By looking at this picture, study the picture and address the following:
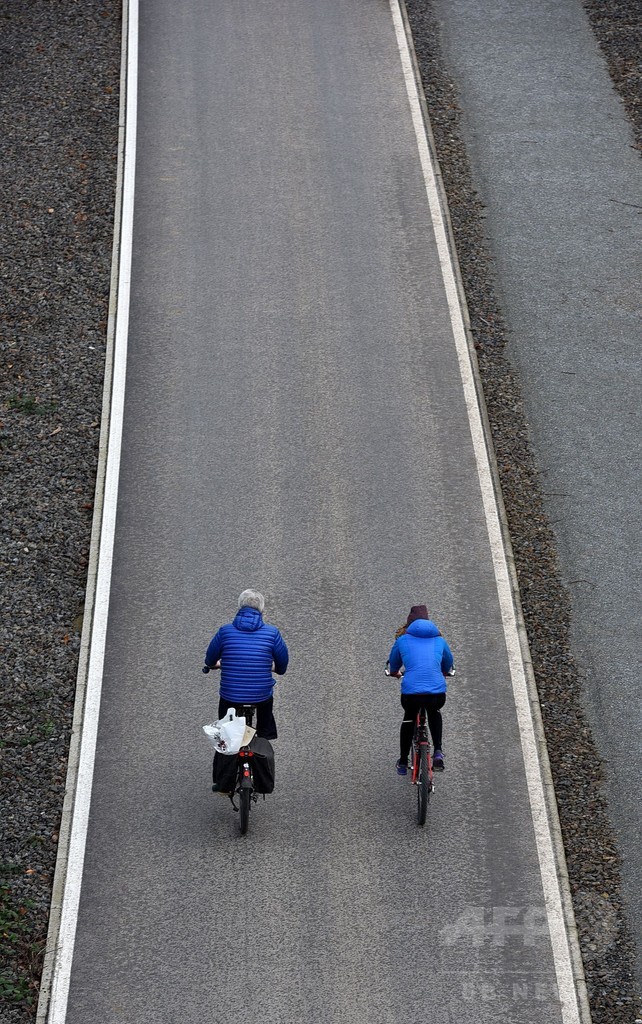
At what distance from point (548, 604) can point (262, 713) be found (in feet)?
13.5

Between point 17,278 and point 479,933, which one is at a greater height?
point 17,278

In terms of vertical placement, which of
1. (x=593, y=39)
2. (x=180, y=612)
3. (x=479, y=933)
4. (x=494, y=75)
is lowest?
(x=479, y=933)

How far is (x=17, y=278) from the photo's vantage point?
17.6 m

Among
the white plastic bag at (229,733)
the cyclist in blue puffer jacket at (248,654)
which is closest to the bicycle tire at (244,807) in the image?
the white plastic bag at (229,733)

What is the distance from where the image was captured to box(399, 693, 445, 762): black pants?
34.0 feet

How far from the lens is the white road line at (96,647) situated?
9625 mm

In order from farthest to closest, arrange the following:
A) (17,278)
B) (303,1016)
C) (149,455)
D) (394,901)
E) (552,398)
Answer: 1. (17,278)
2. (552,398)
3. (149,455)
4. (394,901)
5. (303,1016)

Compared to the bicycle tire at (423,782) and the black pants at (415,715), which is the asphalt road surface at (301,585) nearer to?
the bicycle tire at (423,782)

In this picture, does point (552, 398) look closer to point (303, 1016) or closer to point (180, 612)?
point (180, 612)

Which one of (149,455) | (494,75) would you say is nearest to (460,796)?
(149,455)

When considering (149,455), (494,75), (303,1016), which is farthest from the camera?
(494,75)

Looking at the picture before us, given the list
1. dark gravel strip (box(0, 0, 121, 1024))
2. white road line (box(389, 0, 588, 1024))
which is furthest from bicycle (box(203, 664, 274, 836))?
white road line (box(389, 0, 588, 1024))

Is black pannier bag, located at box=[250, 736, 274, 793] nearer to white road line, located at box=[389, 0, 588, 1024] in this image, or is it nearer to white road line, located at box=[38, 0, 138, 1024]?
white road line, located at box=[38, 0, 138, 1024]

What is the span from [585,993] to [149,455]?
26.1ft
